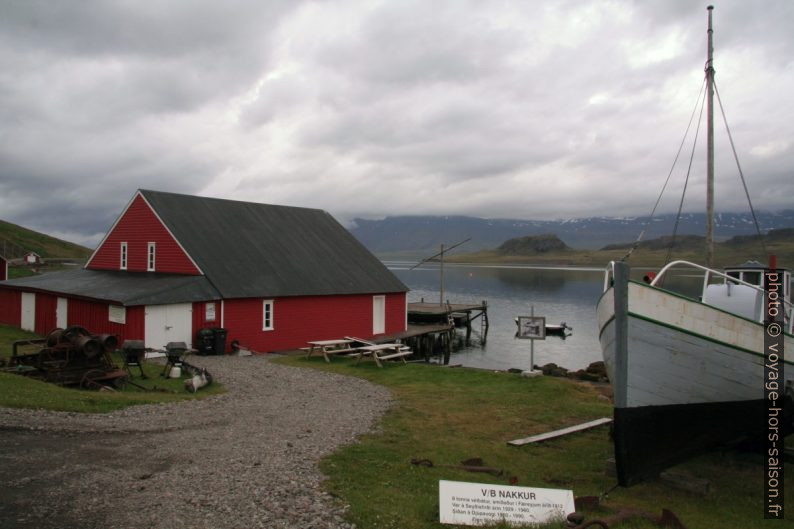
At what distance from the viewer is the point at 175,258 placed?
27.2 metres

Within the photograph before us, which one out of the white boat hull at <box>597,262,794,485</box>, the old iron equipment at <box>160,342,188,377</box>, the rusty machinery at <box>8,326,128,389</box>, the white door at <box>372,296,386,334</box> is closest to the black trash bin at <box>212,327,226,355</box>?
the old iron equipment at <box>160,342,188,377</box>

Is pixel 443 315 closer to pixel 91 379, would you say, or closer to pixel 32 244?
→ pixel 91 379

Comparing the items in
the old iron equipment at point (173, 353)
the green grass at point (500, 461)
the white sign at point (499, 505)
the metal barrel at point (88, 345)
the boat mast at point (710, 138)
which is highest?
the boat mast at point (710, 138)

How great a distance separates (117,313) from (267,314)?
21.1 feet

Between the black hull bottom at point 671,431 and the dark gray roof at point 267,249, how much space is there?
19151 mm

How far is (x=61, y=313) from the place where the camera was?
2575cm

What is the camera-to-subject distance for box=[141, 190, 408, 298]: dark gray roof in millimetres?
27158

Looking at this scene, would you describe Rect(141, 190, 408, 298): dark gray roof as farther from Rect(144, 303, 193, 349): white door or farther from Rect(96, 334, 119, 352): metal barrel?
Rect(96, 334, 119, 352): metal barrel

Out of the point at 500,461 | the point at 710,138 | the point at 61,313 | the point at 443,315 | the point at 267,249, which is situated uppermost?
the point at 710,138

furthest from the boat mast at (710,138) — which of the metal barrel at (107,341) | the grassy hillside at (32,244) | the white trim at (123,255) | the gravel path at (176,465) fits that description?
the grassy hillside at (32,244)

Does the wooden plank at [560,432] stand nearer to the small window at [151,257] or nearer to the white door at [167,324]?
the white door at [167,324]

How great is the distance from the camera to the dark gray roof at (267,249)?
1069 inches

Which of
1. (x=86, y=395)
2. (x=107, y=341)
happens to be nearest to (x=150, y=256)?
(x=107, y=341)

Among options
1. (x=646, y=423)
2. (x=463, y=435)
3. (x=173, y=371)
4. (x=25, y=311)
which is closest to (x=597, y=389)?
(x=463, y=435)
